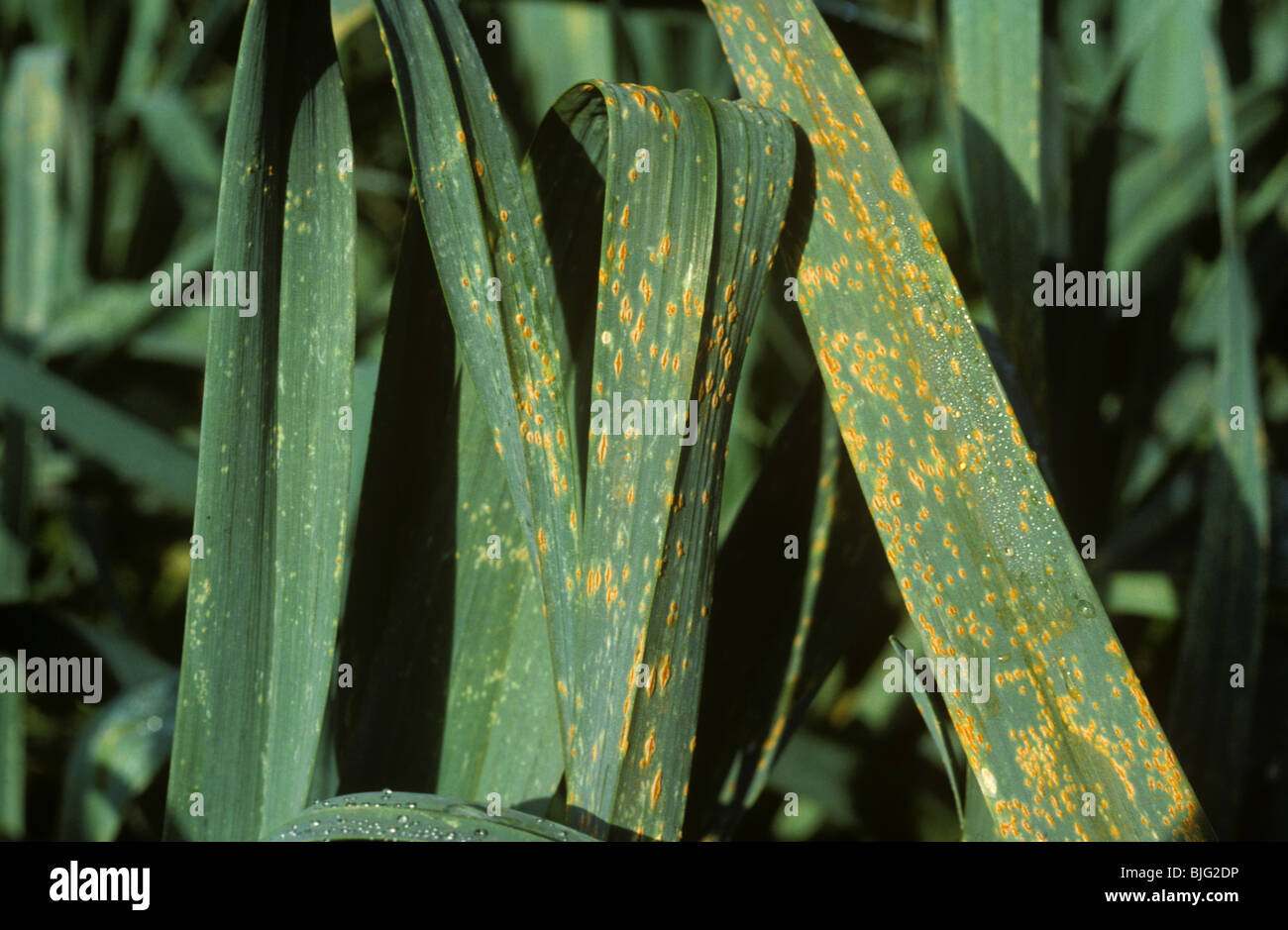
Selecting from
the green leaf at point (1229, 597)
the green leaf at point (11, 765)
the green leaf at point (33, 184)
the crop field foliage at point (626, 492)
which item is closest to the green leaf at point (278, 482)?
the crop field foliage at point (626, 492)

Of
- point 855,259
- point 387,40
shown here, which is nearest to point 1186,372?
point 855,259

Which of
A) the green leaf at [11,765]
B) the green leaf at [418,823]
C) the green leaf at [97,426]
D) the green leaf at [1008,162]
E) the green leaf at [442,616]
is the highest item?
the green leaf at [1008,162]

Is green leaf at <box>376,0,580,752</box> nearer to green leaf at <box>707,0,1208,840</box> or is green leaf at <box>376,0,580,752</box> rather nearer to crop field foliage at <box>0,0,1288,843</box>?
crop field foliage at <box>0,0,1288,843</box>

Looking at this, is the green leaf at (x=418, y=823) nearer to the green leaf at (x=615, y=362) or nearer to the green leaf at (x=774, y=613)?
the green leaf at (x=615, y=362)

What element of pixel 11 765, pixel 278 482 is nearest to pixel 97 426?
pixel 11 765

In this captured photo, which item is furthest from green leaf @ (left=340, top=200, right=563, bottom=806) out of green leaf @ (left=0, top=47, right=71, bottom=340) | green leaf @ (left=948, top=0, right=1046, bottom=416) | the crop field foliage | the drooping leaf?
green leaf @ (left=0, top=47, right=71, bottom=340)

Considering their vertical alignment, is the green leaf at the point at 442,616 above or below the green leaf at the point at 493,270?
below

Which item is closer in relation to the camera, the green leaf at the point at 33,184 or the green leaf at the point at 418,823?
the green leaf at the point at 418,823

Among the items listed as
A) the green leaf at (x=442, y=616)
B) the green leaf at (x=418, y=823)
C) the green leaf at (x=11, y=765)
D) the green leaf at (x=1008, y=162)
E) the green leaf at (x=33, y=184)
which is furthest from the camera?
the green leaf at (x=33, y=184)
